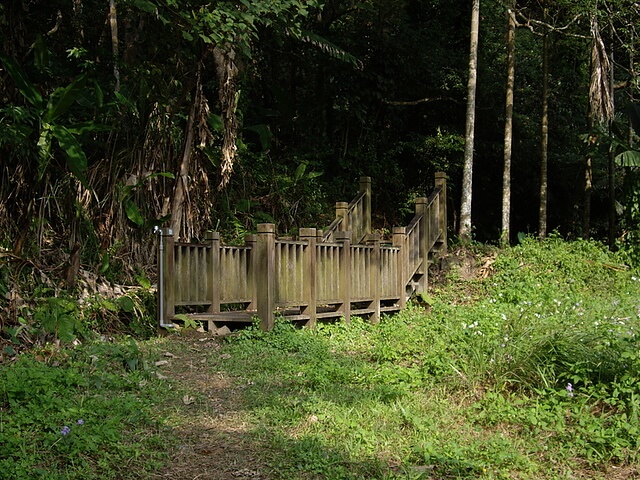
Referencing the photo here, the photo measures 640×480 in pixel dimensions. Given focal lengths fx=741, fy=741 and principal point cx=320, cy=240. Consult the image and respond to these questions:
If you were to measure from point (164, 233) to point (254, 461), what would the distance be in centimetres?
472

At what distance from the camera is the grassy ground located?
5.04 metres

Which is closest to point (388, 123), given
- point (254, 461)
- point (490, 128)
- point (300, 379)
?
point (490, 128)

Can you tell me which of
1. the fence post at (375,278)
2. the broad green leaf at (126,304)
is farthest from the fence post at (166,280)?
the fence post at (375,278)

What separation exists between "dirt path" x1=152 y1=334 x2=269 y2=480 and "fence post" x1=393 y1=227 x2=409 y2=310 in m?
→ 4.88

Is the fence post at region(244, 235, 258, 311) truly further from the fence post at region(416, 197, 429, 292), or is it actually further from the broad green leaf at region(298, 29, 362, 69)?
the broad green leaf at region(298, 29, 362, 69)

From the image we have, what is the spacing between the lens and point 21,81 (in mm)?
9133

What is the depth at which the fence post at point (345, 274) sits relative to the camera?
11000mm

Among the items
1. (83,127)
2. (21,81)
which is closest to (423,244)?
(83,127)

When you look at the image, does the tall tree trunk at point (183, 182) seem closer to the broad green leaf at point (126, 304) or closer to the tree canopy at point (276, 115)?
the tree canopy at point (276, 115)

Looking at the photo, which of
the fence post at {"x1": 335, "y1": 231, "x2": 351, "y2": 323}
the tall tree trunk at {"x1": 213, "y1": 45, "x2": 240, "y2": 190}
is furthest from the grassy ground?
the tall tree trunk at {"x1": 213, "y1": 45, "x2": 240, "y2": 190}

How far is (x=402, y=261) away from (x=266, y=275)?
386 centimetres

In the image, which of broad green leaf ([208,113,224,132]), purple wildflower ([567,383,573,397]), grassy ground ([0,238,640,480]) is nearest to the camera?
grassy ground ([0,238,640,480])

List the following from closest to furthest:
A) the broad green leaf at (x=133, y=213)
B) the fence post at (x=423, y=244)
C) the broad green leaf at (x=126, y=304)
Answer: the broad green leaf at (x=126, y=304)
the broad green leaf at (x=133, y=213)
the fence post at (x=423, y=244)

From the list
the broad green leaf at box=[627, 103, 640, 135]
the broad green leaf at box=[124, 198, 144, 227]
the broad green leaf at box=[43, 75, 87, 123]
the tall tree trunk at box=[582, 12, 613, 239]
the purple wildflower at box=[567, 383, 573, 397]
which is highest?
the tall tree trunk at box=[582, 12, 613, 239]
